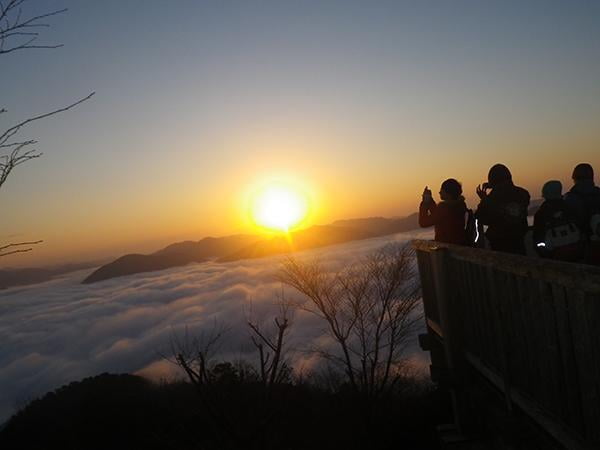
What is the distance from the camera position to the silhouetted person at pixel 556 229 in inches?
176

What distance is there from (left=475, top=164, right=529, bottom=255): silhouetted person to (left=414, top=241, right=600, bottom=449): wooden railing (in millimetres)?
599

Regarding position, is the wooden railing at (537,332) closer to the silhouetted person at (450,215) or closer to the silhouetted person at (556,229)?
the silhouetted person at (450,215)

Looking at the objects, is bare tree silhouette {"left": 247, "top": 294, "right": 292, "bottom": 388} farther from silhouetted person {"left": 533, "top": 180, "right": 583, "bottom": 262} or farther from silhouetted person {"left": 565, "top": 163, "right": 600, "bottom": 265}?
silhouetted person {"left": 565, "top": 163, "right": 600, "bottom": 265}

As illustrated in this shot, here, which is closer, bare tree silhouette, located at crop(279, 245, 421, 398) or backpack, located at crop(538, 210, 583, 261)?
backpack, located at crop(538, 210, 583, 261)

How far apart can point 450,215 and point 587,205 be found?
1.48 m

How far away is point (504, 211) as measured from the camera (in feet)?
17.0

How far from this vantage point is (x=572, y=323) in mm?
2627

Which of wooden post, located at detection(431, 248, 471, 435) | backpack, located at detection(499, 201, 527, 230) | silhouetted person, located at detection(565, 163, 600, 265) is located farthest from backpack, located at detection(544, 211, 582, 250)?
wooden post, located at detection(431, 248, 471, 435)

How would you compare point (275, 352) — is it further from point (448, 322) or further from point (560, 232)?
point (560, 232)

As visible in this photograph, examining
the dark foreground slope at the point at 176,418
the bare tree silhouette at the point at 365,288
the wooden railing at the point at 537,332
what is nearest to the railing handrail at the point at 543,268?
the wooden railing at the point at 537,332

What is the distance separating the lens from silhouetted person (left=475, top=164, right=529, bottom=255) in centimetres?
516

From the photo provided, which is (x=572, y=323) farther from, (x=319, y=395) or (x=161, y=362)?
(x=161, y=362)

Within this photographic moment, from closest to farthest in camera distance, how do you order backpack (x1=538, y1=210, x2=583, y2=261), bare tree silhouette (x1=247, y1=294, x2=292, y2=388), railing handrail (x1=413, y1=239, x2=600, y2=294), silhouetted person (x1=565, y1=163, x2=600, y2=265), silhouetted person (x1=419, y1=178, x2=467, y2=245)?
railing handrail (x1=413, y1=239, x2=600, y2=294), backpack (x1=538, y1=210, x2=583, y2=261), silhouetted person (x1=565, y1=163, x2=600, y2=265), silhouetted person (x1=419, y1=178, x2=467, y2=245), bare tree silhouette (x1=247, y1=294, x2=292, y2=388)

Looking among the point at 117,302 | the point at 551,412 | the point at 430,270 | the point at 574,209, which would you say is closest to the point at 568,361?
the point at 551,412
